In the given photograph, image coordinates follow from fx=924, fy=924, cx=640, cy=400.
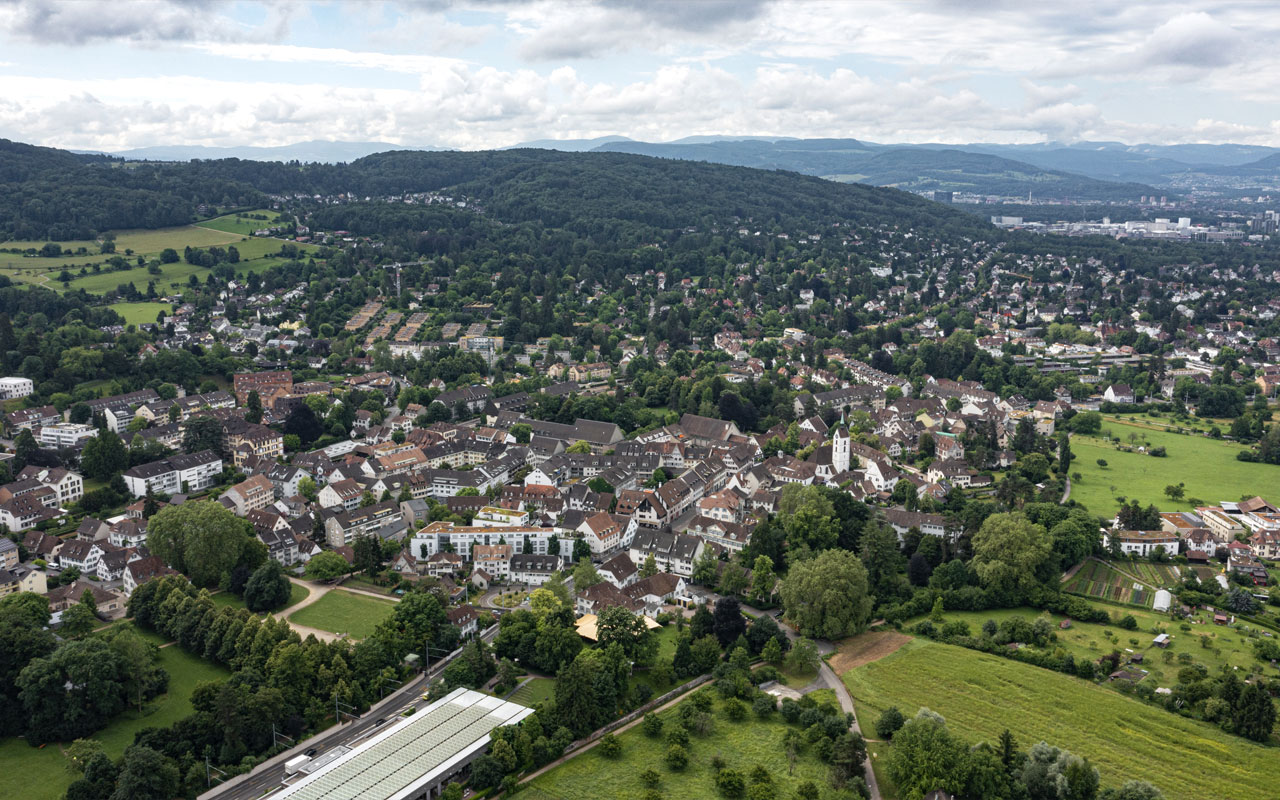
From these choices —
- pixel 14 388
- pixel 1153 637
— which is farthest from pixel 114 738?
pixel 14 388

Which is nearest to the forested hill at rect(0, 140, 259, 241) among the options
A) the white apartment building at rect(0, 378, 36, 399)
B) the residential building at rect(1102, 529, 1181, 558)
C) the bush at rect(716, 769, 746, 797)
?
the white apartment building at rect(0, 378, 36, 399)

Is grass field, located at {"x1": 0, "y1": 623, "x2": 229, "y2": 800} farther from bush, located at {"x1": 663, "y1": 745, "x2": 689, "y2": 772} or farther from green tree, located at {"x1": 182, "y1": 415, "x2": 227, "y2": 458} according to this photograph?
green tree, located at {"x1": 182, "y1": 415, "x2": 227, "y2": 458}

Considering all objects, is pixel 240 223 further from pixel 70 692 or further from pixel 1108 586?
pixel 1108 586

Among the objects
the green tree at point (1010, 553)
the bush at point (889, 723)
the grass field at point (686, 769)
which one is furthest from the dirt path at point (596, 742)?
the green tree at point (1010, 553)

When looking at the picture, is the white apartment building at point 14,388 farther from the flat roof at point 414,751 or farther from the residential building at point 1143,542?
the residential building at point 1143,542

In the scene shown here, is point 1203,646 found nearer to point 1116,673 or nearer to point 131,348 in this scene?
point 1116,673

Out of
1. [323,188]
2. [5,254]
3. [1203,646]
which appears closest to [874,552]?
[1203,646]

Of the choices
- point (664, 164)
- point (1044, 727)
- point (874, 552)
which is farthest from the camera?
point (664, 164)
